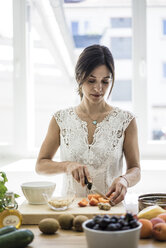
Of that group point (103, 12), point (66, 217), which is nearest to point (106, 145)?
point (66, 217)

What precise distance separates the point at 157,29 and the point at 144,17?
10.1 inches

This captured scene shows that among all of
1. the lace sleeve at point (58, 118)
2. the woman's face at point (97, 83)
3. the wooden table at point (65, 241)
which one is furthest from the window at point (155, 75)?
the wooden table at point (65, 241)

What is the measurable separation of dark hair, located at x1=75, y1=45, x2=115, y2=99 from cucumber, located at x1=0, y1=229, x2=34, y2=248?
1.06 metres

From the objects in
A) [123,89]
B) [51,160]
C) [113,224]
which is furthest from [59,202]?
[123,89]

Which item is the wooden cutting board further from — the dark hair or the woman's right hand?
the dark hair

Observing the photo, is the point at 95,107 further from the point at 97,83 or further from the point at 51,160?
the point at 51,160

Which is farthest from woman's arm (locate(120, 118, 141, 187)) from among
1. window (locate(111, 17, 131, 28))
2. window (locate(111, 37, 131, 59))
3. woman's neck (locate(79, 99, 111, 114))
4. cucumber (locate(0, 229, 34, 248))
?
window (locate(111, 17, 131, 28))

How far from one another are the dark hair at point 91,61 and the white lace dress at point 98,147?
0.27 m

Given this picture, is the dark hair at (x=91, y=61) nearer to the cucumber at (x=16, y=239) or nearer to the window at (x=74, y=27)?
the cucumber at (x=16, y=239)

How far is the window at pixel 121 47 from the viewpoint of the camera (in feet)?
11.1

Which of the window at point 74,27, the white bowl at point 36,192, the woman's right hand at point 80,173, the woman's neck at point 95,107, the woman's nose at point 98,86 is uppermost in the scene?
the window at point 74,27

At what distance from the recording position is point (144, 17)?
322 centimetres

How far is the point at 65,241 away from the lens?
3.89 ft

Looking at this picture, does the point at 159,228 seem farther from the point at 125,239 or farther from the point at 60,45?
the point at 60,45
